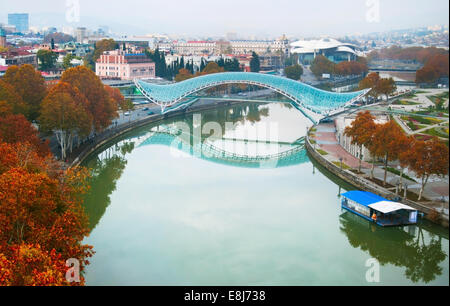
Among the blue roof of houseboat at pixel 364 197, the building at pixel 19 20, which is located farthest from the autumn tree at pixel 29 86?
the building at pixel 19 20

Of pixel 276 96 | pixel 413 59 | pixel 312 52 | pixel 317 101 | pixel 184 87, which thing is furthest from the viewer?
pixel 312 52

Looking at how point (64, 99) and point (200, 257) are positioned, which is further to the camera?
point (64, 99)

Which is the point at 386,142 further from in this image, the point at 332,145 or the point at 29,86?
the point at 29,86

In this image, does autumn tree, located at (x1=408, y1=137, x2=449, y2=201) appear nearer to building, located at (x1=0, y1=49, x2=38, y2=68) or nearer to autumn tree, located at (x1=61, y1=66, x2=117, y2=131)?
autumn tree, located at (x1=61, y1=66, x2=117, y2=131)

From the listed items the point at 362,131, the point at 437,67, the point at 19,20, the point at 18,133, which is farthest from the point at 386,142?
the point at 19,20
